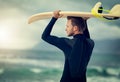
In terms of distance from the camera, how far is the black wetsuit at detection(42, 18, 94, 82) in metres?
2.07

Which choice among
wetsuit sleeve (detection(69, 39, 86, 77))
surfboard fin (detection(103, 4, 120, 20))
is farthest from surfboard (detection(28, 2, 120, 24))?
wetsuit sleeve (detection(69, 39, 86, 77))

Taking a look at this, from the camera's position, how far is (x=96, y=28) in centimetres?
221

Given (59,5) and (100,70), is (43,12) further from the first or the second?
(100,70)

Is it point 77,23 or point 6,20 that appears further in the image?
point 6,20

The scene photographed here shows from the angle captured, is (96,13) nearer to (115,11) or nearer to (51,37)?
(115,11)

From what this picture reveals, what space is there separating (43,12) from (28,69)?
390 millimetres

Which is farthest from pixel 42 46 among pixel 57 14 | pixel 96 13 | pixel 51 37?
pixel 96 13

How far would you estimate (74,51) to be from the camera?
2.08m

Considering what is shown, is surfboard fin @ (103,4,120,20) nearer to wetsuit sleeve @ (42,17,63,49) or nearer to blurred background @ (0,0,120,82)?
blurred background @ (0,0,120,82)

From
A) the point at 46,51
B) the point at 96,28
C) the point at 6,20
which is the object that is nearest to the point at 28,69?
the point at 46,51

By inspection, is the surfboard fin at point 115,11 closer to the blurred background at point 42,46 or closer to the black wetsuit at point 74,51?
the blurred background at point 42,46

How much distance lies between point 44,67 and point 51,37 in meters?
0.21

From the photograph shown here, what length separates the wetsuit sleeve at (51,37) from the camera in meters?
2.14

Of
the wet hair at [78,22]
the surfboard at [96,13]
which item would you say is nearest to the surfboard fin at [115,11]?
the surfboard at [96,13]
